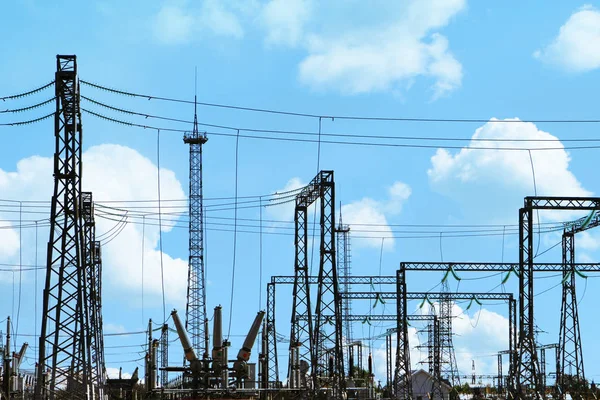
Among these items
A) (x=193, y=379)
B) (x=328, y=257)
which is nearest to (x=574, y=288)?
(x=328, y=257)

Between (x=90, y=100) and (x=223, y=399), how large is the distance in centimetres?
1444

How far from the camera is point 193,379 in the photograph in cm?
4428

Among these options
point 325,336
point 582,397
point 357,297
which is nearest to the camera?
point 325,336

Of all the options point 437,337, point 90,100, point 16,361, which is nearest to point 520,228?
point 90,100

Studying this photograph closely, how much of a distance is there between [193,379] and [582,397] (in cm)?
2109

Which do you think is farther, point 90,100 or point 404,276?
point 404,276

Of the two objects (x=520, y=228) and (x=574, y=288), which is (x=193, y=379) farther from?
(x=574, y=288)

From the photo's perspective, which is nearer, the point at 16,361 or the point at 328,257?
the point at 328,257

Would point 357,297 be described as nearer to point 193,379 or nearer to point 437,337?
point 437,337

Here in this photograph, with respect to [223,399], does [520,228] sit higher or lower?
higher

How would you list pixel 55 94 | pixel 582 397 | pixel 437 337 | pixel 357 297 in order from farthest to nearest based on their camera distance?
pixel 437 337 → pixel 357 297 → pixel 582 397 → pixel 55 94

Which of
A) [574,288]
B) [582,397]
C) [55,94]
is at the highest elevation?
[55,94]

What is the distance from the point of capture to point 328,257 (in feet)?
143

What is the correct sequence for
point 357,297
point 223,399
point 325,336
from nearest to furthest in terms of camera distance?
point 223,399 → point 325,336 → point 357,297
